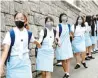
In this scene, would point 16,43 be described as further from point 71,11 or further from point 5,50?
point 71,11

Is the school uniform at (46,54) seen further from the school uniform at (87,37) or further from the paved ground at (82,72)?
the school uniform at (87,37)

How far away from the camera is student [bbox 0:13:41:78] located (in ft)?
15.5

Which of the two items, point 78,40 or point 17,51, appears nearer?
point 17,51

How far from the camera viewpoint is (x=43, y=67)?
6.56 m

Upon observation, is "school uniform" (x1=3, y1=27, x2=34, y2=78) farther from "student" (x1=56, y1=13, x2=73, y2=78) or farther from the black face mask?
"student" (x1=56, y1=13, x2=73, y2=78)

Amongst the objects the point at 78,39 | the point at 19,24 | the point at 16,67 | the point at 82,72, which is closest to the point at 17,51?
the point at 16,67

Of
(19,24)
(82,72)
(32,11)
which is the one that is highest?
(32,11)

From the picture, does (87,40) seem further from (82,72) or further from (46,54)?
(46,54)

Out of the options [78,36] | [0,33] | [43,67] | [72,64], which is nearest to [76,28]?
[78,36]

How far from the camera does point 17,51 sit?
4.83 metres

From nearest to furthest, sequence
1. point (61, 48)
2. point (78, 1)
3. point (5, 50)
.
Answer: point (5, 50) < point (61, 48) < point (78, 1)

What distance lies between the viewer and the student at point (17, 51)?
4.72m

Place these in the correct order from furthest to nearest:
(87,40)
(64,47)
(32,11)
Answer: (87,40) < (64,47) < (32,11)

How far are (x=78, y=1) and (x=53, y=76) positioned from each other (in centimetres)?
673
